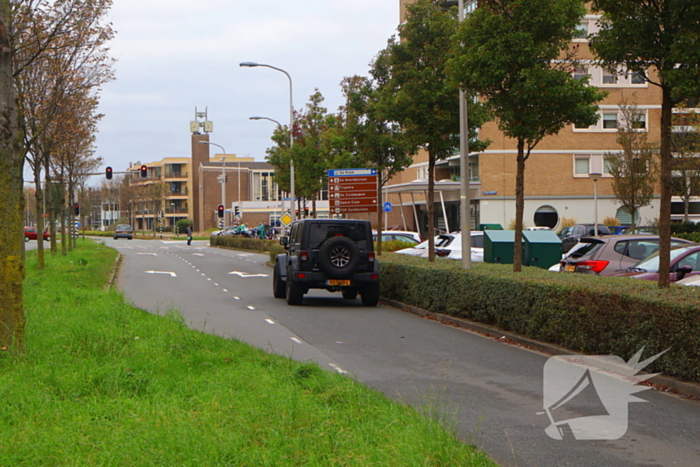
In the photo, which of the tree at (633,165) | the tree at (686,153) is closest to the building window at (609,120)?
the tree at (633,165)

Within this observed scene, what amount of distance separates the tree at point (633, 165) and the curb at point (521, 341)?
27.6 m

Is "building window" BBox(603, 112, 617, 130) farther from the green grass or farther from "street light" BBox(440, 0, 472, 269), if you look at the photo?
the green grass

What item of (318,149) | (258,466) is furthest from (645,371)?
(318,149)

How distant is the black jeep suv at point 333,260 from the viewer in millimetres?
16438

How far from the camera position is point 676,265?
13.2m

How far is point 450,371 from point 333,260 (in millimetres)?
7761

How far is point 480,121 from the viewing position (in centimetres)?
1853

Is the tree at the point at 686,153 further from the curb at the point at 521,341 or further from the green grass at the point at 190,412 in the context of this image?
the green grass at the point at 190,412

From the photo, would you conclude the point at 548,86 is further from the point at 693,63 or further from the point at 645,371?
the point at 645,371

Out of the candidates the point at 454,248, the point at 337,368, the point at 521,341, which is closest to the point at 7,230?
the point at 337,368

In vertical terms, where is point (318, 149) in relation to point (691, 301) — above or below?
above

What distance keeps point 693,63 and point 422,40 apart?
992 centimetres
